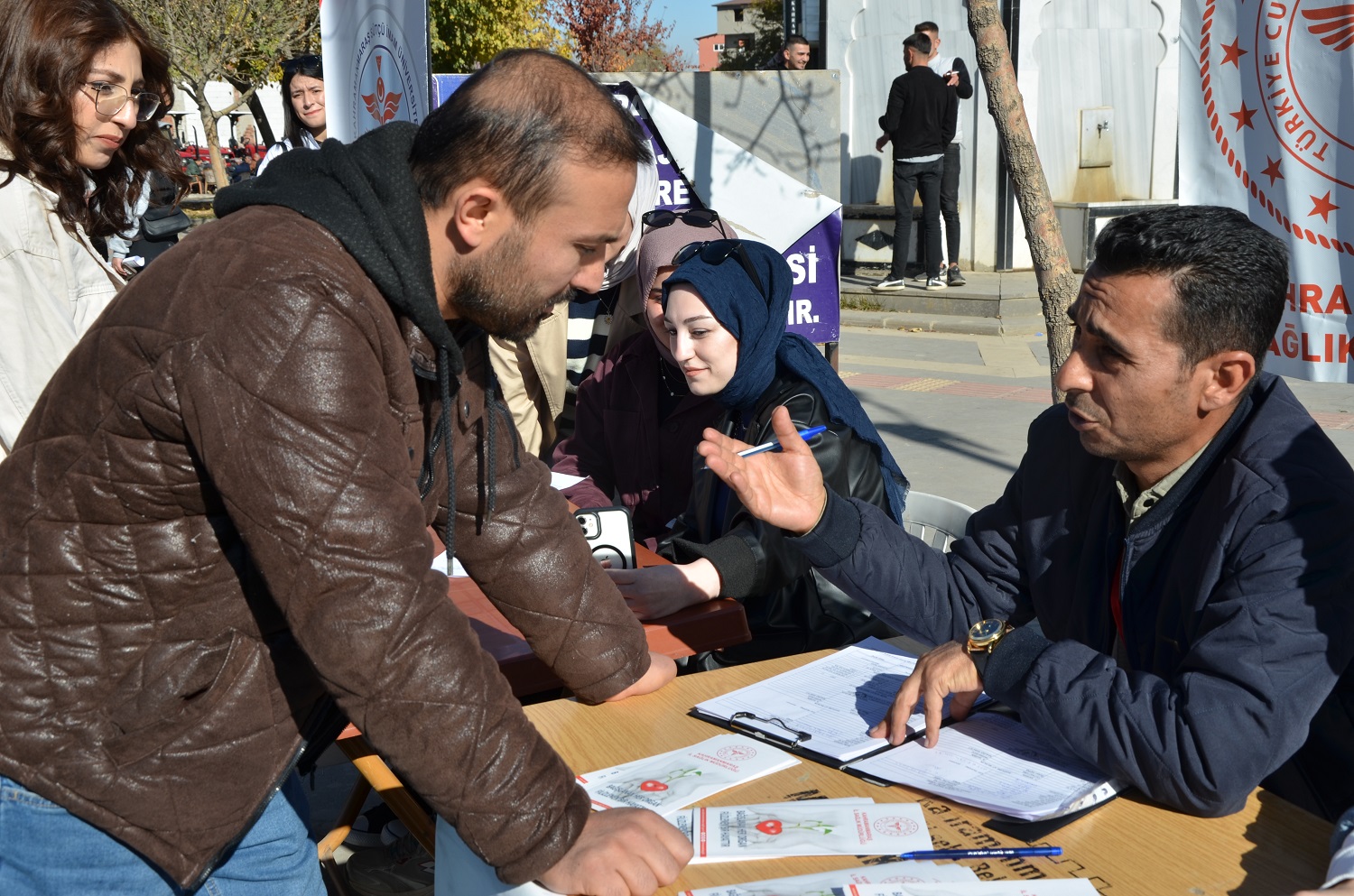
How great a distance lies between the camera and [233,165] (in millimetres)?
36000

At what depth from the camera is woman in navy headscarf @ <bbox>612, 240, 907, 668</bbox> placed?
270 centimetres

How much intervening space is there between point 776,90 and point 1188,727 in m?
6.45

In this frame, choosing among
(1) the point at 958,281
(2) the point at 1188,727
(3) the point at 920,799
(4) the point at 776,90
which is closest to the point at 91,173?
(3) the point at 920,799

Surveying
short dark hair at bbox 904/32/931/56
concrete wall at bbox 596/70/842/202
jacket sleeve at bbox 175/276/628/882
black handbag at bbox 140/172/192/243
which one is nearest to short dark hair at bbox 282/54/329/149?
black handbag at bbox 140/172/192/243

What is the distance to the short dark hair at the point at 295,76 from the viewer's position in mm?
5902

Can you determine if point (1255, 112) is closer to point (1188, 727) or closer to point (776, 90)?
point (1188, 727)

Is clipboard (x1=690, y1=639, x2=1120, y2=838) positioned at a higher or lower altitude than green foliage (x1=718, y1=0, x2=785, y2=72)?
lower

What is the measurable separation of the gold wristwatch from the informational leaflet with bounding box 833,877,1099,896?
417 millimetres

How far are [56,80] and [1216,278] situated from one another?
2.30 meters

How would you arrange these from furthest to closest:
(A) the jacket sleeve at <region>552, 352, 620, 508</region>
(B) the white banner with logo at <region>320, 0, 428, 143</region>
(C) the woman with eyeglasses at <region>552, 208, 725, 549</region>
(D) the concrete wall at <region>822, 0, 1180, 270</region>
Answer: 1. (D) the concrete wall at <region>822, 0, 1180, 270</region>
2. (B) the white banner with logo at <region>320, 0, 428, 143</region>
3. (A) the jacket sleeve at <region>552, 352, 620, 508</region>
4. (C) the woman with eyeglasses at <region>552, 208, 725, 549</region>

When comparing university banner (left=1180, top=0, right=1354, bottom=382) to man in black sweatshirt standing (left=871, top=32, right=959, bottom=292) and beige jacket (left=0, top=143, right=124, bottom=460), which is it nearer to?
beige jacket (left=0, top=143, right=124, bottom=460)

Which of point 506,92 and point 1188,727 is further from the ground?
point 506,92

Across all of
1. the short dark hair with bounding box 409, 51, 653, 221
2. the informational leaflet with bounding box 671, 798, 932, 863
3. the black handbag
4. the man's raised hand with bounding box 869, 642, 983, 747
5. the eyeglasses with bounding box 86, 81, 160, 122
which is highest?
the eyeglasses with bounding box 86, 81, 160, 122

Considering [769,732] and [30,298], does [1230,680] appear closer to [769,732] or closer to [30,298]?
[769,732]
